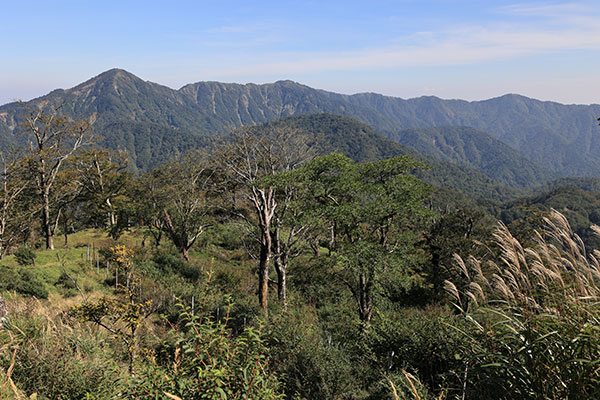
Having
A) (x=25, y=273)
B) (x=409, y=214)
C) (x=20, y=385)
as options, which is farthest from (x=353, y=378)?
(x=25, y=273)

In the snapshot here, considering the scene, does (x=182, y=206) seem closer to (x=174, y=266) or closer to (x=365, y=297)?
(x=174, y=266)

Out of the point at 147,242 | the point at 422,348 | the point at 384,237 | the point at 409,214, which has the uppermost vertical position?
the point at 409,214

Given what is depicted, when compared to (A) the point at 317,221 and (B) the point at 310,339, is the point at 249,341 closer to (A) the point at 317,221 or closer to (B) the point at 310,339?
(B) the point at 310,339

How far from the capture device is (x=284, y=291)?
1541 cm

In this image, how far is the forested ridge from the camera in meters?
2.96

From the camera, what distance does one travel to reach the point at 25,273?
45.3ft

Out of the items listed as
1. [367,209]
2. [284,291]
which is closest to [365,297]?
[367,209]

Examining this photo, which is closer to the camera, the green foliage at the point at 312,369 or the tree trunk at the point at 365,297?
the green foliage at the point at 312,369

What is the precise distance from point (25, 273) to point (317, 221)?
12.6 meters

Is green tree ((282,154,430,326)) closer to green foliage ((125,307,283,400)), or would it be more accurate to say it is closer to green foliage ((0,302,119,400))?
green foliage ((0,302,119,400))

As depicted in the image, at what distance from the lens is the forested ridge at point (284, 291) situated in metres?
2.96

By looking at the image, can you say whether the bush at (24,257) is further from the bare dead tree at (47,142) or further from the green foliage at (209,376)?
the green foliage at (209,376)

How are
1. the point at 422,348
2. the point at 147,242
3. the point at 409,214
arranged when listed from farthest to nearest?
the point at 147,242 → the point at 409,214 → the point at 422,348

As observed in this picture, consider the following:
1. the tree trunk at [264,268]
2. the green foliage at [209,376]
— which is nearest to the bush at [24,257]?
the tree trunk at [264,268]
